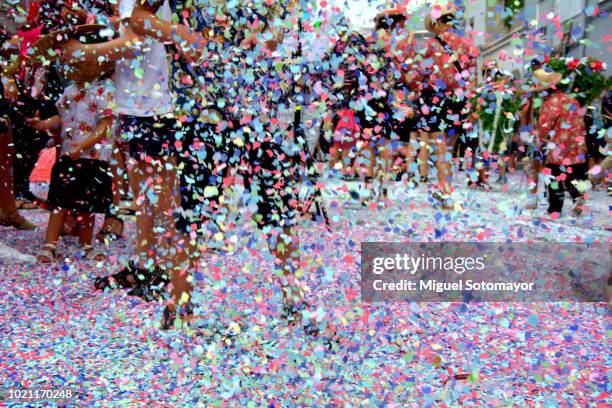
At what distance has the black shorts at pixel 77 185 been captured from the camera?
11.7 ft

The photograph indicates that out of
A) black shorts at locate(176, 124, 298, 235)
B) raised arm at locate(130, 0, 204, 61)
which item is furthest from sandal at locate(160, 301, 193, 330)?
raised arm at locate(130, 0, 204, 61)

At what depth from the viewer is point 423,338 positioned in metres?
2.32

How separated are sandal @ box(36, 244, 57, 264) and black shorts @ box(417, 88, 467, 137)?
7.96 feet

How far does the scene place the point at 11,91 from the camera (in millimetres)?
3773

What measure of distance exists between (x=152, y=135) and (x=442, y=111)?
8.08 feet

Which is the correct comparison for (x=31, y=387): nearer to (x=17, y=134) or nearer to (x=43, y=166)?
(x=17, y=134)

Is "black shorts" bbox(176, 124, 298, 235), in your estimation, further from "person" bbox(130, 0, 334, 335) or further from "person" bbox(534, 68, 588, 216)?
"person" bbox(534, 68, 588, 216)

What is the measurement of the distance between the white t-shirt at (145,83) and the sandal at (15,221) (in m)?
2.56

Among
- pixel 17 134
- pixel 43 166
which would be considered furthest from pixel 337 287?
pixel 43 166

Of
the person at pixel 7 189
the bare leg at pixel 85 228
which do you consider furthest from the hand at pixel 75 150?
the person at pixel 7 189

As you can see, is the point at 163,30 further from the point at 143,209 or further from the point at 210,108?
the point at 143,209

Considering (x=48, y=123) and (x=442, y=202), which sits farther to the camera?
(x=48, y=123)

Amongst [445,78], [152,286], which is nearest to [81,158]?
[152,286]

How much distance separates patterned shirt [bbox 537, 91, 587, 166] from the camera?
4.53 metres
